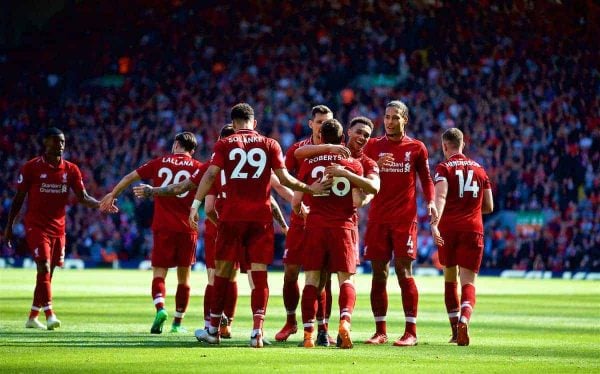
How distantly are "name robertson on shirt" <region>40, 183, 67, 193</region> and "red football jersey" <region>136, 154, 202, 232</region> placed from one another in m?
1.59

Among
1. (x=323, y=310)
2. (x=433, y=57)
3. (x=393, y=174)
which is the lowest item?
(x=323, y=310)

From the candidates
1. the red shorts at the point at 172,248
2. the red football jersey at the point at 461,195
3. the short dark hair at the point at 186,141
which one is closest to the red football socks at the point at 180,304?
the red shorts at the point at 172,248

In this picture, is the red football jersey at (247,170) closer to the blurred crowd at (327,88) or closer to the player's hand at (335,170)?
the player's hand at (335,170)

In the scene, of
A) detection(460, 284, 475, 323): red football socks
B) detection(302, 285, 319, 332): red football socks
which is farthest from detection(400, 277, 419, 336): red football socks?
detection(302, 285, 319, 332): red football socks

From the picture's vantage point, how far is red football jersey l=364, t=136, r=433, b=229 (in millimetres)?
13391

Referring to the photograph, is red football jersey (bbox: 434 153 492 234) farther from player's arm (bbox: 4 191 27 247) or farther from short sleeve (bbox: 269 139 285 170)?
player's arm (bbox: 4 191 27 247)

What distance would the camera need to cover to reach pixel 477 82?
44281 millimetres

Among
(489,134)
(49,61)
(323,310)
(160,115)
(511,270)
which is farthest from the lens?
(49,61)

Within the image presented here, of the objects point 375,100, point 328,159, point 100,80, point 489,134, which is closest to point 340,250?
point 328,159

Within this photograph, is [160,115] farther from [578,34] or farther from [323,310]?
[323,310]

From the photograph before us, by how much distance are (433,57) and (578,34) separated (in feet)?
18.3

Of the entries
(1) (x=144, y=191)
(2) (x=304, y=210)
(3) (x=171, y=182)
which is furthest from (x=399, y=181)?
(3) (x=171, y=182)

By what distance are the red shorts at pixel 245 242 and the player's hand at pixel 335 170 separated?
91cm

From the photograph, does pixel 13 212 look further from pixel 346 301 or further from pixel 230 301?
pixel 346 301
